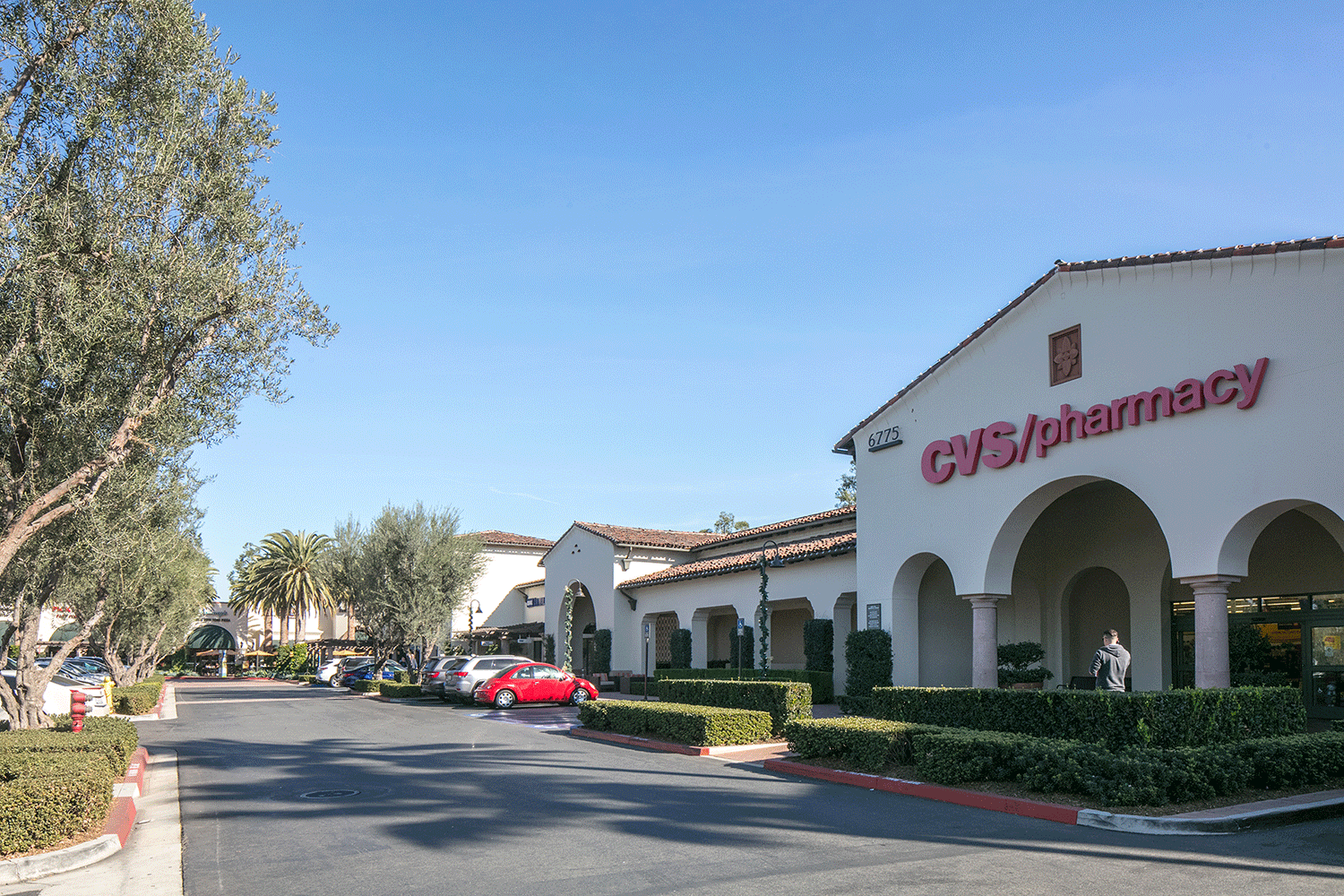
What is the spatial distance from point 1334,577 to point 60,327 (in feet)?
65.4

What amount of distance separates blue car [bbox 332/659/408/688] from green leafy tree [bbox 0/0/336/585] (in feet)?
105

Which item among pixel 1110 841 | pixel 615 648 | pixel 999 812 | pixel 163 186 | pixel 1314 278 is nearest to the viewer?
pixel 1110 841

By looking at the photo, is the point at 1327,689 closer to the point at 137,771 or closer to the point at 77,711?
the point at 137,771

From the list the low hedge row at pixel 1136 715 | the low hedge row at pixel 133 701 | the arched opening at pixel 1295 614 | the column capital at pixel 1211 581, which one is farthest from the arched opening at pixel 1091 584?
the low hedge row at pixel 133 701

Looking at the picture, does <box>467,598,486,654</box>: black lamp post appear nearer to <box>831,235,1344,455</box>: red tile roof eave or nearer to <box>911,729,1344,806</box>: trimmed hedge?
<box>831,235,1344,455</box>: red tile roof eave

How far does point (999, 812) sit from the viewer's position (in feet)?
35.6

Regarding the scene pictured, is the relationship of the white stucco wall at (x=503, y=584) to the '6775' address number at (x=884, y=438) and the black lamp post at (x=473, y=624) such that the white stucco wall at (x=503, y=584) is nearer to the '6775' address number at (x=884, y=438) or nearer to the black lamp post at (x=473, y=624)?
the black lamp post at (x=473, y=624)

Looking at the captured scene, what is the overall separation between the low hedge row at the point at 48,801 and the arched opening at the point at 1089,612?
19129 mm

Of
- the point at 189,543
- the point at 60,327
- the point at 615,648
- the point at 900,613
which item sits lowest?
the point at 615,648

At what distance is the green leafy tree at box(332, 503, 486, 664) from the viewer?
122ft

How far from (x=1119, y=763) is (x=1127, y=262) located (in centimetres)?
923

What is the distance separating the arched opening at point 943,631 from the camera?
2245 centimetres

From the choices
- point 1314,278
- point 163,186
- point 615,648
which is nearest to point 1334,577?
point 1314,278

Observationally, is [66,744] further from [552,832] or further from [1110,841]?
[1110,841]
